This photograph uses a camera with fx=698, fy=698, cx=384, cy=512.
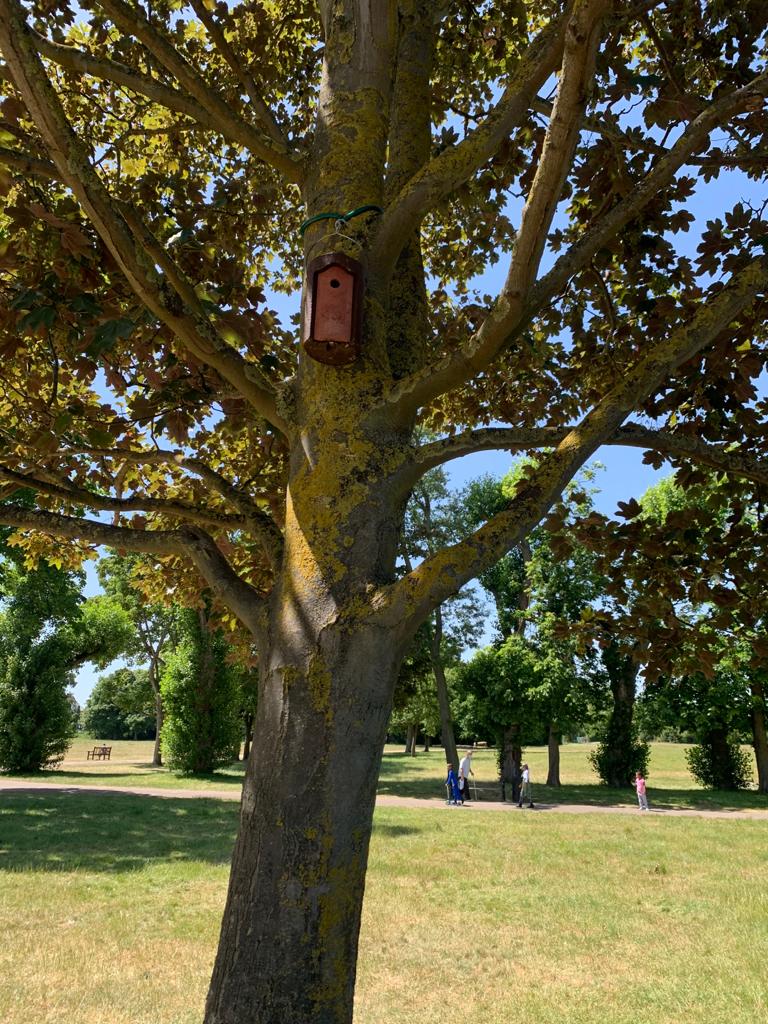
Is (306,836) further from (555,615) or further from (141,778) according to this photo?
(141,778)

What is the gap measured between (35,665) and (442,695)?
17202 mm

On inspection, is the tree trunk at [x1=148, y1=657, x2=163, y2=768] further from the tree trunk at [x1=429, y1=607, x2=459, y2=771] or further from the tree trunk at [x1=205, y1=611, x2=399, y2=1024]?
the tree trunk at [x1=205, y1=611, x2=399, y2=1024]

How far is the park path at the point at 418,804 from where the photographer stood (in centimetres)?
2100

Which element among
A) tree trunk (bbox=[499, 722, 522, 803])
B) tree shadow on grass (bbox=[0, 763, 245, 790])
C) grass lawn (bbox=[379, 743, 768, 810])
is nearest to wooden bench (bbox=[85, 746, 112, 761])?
tree shadow on grass (bbox=[0, 763, 245, 790])

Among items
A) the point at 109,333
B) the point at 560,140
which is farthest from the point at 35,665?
the point at 560,140

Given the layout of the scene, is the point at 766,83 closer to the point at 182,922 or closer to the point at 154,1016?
the point at 154,1016

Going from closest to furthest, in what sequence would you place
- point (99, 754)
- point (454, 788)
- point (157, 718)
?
point (454, 788)
point (157, 718)
point (99, 754)

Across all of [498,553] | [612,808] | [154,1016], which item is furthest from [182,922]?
[612,808]

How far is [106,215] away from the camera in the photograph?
2.56 m

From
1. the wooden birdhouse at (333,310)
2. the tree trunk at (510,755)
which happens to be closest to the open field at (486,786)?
the tree trunk at (510,755)

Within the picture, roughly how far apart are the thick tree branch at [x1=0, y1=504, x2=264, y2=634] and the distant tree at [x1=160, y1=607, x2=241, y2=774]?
26.9 metres

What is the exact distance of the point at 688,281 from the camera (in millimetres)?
5141

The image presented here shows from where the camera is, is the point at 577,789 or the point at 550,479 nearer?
the point at 550,479

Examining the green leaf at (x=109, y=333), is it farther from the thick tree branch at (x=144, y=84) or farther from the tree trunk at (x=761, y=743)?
the tree trunk at (x=761, y=743)
